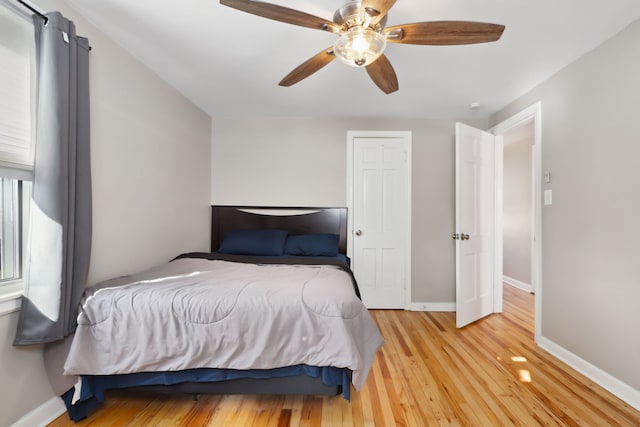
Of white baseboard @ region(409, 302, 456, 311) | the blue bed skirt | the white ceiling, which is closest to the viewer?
the blue bed skirt

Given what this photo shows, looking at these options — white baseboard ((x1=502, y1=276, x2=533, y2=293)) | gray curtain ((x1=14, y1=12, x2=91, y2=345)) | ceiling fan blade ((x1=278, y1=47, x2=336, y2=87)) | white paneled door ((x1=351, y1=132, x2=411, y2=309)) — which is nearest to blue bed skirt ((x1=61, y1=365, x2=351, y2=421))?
gray curtain ((x1=14, y1=12, x2=91, y2=345))

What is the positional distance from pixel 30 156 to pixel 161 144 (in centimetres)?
110

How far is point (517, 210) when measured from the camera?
4809 millimetres

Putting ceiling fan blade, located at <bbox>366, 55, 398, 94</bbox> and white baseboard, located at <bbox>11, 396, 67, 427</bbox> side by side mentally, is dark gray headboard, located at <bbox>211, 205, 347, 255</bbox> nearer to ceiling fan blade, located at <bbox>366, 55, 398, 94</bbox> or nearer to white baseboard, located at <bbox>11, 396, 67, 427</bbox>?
ceiling fan blade, located at <bbox>366, 55, 398, 94</bbox>

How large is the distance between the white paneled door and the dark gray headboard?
197 mm

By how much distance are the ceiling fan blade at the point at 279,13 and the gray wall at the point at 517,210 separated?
4140 millimetres

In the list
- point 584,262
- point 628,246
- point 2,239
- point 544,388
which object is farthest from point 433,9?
point 2,239

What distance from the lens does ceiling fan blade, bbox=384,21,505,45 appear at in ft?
4.52

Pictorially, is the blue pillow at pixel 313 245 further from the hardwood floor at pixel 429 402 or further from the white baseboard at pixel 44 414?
the white baseboard at pixel 44 414

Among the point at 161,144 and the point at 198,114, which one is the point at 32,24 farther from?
the point at 198,114

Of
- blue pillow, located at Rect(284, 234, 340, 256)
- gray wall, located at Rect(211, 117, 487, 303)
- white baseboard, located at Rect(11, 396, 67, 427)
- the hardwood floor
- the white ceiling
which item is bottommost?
the hardwood floor

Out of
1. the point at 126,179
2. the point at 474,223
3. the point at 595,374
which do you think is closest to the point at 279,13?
the point at 126,179

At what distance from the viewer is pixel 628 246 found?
1892 mm

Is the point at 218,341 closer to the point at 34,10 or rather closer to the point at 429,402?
the point at 429,402
